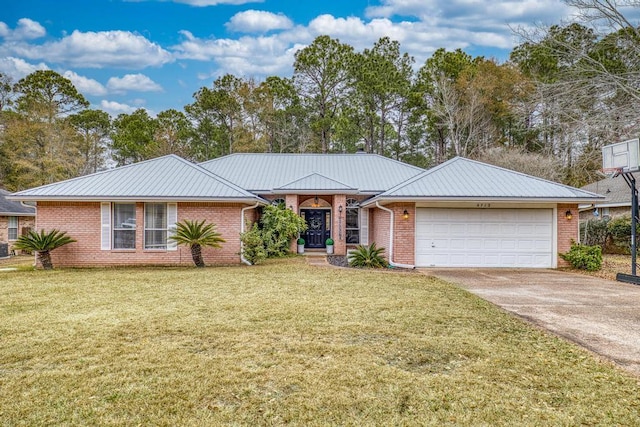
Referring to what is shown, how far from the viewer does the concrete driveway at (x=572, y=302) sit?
5316 mm

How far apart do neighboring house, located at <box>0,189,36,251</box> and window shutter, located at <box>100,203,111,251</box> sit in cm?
1092

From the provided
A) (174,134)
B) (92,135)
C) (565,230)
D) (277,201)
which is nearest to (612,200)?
(565,230)

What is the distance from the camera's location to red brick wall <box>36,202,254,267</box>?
43.5 ft

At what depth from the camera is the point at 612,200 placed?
20734 mm

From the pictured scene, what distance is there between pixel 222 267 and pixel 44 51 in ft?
75.0

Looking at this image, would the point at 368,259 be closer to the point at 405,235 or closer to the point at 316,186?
the point at 405,235

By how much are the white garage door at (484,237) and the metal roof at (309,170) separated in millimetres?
5734

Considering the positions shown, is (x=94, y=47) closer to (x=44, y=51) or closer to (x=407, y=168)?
(x=44, y=51)

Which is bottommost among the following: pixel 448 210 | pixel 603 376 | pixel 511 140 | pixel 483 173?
pixel 603 376

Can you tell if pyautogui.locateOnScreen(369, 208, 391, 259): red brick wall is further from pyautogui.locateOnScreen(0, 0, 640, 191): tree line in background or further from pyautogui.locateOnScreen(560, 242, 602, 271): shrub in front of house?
pyautogui.locateOnScreen(0, 0, 640, 191): tree line in background

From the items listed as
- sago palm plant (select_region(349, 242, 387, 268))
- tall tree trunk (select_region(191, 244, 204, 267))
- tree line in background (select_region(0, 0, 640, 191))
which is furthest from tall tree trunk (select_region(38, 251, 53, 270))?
tree line in background (select_region(0, 0, 640, 191))

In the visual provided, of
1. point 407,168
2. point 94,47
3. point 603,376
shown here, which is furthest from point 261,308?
point 94,47

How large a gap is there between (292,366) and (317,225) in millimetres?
14604

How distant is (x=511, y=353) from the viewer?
4.79 metres
